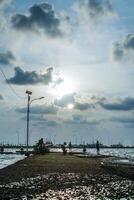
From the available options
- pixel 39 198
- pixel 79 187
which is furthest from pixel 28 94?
pixel 39 198

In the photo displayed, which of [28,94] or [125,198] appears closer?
[125,198]

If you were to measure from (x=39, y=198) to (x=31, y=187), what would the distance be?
5.08m

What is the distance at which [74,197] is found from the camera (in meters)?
21.3

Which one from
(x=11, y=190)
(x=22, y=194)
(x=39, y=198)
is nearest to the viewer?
(x=39, y=198)

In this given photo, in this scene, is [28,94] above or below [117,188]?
above

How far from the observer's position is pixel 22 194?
22.0 metres

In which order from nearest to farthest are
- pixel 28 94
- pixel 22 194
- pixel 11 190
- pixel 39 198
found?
1. pixel 39 198
2. pixel 22 194
3. pixel 11 190
4. pixel 28 94

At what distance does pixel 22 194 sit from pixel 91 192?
4.38 m

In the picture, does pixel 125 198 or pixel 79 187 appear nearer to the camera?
pixel 125 198

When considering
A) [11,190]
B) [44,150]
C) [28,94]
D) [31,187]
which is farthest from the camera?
[44,150]

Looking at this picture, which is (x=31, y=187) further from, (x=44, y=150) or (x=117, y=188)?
(x=44, y=150)

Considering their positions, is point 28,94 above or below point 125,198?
above

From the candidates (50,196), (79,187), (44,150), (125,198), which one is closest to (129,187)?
(79,187)

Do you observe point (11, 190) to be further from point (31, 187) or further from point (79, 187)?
point (79, 187)
